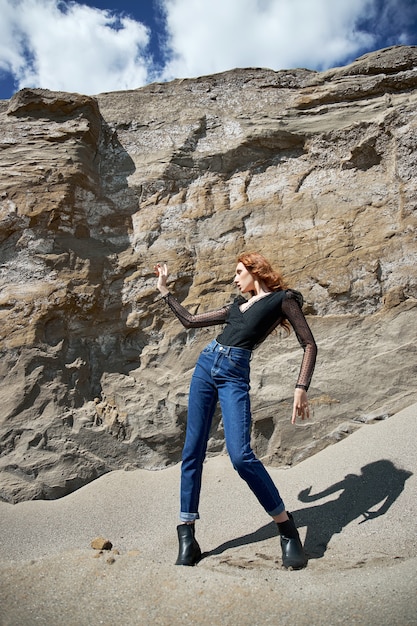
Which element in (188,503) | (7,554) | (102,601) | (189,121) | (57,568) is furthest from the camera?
(189,121)

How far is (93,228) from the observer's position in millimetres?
4887

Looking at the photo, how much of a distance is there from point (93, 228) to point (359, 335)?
2560mm

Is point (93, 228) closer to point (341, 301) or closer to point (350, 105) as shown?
point (341, 301)

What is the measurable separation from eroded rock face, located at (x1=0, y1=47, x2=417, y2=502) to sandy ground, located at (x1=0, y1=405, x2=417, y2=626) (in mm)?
314

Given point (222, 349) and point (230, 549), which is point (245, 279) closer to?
point (222, 349)

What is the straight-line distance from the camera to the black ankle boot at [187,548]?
2766mm

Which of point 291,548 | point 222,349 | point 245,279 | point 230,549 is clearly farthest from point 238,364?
point 230,549

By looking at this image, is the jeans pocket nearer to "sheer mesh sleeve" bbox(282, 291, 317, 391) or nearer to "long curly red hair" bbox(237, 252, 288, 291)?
"sheer mesh sleeve" bbox(282, 291, 317, 391)

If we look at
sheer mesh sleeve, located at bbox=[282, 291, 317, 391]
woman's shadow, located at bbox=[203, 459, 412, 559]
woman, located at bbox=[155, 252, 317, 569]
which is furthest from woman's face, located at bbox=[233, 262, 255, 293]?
woman's shadow, located at bbox=[203, 459, 412, 559]

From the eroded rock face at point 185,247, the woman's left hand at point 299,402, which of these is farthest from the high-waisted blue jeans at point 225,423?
the eroded rock face at point 185,247

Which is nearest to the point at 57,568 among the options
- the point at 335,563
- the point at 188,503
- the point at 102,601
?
the point at 102,601

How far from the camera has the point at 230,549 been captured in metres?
3.01

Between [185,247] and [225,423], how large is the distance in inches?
94.1

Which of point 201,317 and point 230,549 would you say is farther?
point 201,317
